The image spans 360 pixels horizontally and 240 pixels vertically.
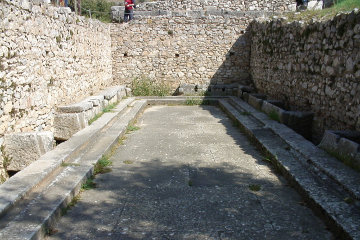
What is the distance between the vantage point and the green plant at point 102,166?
→ 15.0ft

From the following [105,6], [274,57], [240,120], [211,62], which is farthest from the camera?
[105,6]

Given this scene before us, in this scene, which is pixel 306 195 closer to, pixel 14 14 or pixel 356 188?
pixel 356 188

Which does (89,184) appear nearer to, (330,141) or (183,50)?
(330,141)

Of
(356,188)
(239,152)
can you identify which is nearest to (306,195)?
(356,188)

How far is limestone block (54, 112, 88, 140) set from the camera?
613cm

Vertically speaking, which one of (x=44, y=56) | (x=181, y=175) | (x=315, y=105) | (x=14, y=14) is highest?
Answer: (x=14, y=14)

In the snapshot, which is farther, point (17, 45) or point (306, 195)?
point (17, 45)

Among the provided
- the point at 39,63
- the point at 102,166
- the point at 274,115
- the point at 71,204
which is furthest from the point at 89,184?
the point at 274,115

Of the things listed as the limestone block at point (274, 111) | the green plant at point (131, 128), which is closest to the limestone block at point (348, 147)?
the limestone block at point (274, 111)

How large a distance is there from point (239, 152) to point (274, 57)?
14.2 feet

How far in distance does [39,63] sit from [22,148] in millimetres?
1801

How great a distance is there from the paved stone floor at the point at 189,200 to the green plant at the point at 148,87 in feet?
20.3

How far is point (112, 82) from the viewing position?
1223 cm

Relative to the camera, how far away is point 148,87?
12.0m
